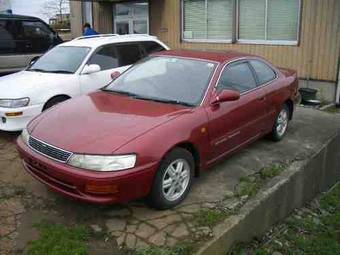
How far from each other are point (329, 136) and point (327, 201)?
1154mm

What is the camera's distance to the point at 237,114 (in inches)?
205

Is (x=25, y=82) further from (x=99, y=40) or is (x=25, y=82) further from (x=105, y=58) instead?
(x=99, y=40)

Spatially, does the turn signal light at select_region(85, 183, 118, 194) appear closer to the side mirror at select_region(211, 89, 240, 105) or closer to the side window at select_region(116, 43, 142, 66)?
the side mirror at select_region(211, 89, 240, 105)

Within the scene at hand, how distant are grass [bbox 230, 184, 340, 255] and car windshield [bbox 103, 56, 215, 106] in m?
1.75

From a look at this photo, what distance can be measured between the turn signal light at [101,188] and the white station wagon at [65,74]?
306 centimetres

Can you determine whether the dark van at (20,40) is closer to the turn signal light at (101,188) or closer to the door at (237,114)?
the door at (237,114)

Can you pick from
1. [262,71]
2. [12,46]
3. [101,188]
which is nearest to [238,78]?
[262,71]

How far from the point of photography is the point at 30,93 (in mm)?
6473

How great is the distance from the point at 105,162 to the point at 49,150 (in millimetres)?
665

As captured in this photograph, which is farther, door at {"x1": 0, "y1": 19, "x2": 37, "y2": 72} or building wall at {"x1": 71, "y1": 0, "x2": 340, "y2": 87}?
door at {"x1": 0, "y1": 19, "x2": 37, "y2": 72}

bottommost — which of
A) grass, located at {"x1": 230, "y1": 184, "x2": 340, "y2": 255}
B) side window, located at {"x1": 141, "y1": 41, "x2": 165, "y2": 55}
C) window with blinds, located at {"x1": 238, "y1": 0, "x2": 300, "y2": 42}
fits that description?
grass, located at {"x1": 230, "y1": 184, "x2": 340, "y2": 255}

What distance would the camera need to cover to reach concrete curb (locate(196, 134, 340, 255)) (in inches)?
160

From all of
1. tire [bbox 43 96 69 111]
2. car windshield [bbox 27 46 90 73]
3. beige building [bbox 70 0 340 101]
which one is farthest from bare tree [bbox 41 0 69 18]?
tire [bbox 43 96 69 111]

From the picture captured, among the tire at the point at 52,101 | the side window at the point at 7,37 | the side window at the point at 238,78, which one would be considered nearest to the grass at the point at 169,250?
the side window at the point at 238,78
